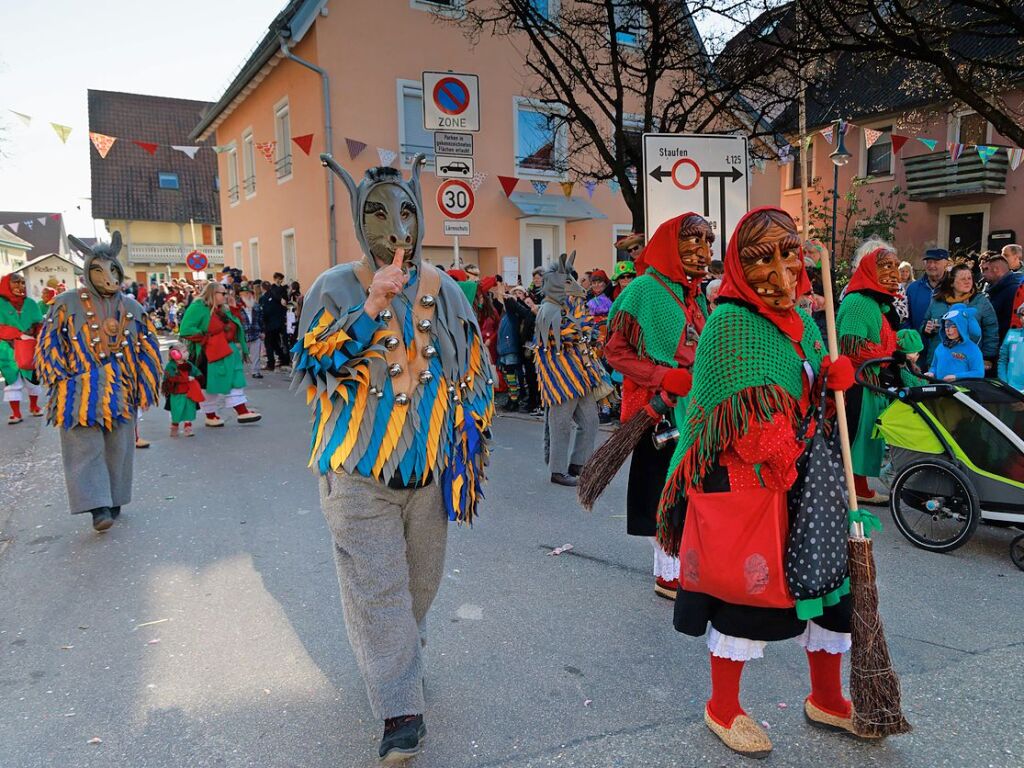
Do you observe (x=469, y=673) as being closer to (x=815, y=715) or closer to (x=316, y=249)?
(x=815, y=715)

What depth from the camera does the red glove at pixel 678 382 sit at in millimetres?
3432

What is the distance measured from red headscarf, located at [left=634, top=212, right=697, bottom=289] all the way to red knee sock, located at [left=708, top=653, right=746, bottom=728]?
194 cm

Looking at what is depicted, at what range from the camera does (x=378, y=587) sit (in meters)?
2.64

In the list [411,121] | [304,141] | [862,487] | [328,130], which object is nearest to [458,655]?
[862,487]

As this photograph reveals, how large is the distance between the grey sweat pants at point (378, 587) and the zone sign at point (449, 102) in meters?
6.54

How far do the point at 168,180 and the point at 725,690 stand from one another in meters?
43.3

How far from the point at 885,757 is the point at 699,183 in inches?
162

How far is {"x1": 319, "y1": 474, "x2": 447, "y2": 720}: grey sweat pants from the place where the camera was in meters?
2.64

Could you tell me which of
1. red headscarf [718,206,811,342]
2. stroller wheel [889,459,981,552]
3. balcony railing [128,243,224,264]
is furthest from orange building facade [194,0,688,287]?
balcony railing [128,243,224,264]

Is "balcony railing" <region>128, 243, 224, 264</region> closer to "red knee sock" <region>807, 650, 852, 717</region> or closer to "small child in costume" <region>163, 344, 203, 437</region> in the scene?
"small child in costume" <region>163, 344, 203, 437</region>

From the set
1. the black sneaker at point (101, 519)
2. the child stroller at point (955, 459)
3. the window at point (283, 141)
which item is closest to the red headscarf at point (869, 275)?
the child stroller at point (955, 459)

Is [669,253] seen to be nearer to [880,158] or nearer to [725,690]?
[725,690]

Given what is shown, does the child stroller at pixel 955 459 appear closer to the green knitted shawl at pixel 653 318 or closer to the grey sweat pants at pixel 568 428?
the green knitted shawl at pixel 653 318

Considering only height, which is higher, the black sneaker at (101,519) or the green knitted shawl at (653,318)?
the green knitted shawl at (653,318)
